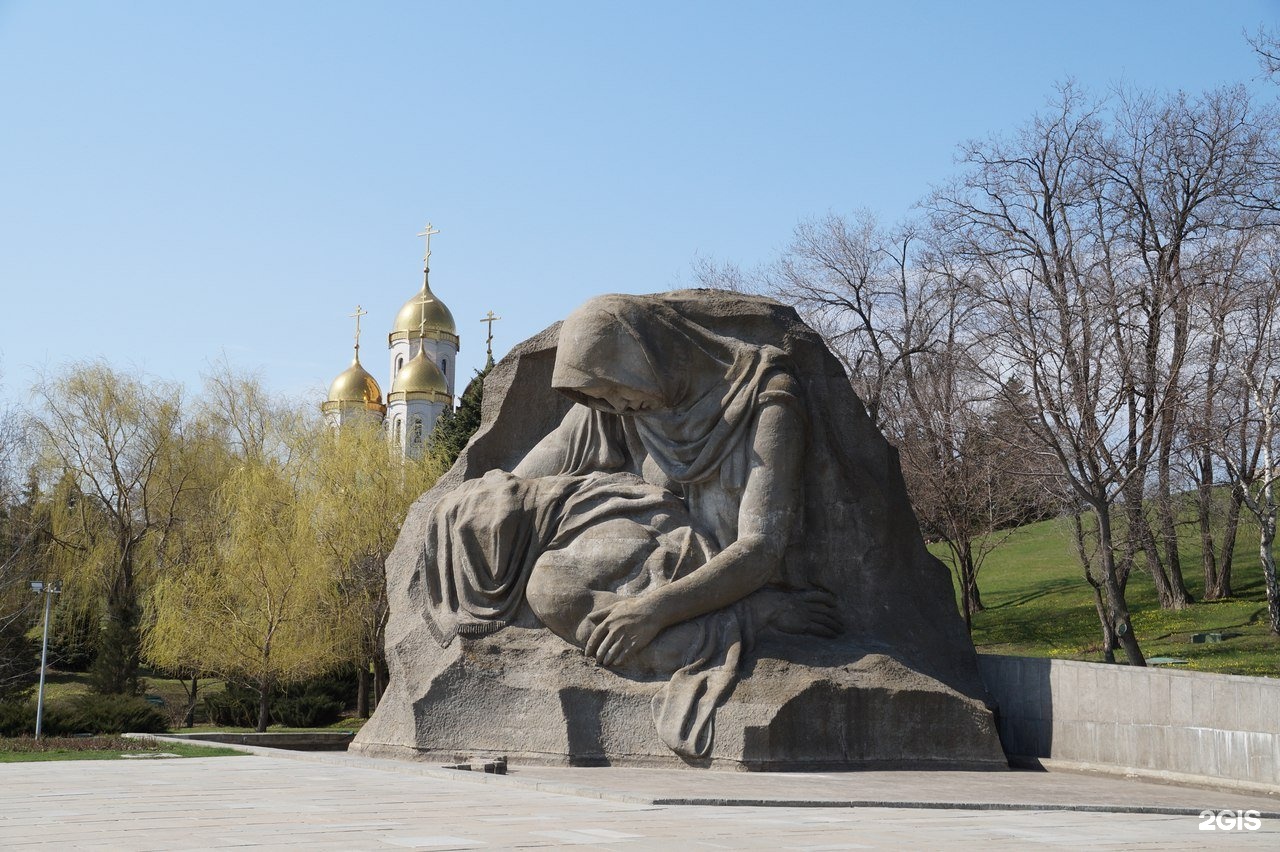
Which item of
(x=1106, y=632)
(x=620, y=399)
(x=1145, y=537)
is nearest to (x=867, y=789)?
(x=620, y=399)

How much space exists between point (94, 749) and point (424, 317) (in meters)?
47.0

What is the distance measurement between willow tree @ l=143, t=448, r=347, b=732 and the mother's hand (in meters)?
14.6

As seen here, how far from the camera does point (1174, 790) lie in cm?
873

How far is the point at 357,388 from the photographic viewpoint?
53125 mm

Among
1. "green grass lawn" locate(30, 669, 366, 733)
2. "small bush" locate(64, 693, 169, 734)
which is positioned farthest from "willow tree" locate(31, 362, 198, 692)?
"small bush" locate(64, 693, 169, 734)

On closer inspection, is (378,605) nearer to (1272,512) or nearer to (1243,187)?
(1272,512)

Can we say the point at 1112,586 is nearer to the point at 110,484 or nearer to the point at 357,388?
the point at 110,484

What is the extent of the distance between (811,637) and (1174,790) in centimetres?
283

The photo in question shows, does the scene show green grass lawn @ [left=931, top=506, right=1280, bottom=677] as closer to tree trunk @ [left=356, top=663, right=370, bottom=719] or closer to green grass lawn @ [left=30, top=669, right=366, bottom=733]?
tree trunk @ [left=356, top=663, right=370, bottom=719]

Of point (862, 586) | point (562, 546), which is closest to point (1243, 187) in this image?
point (862, 586)

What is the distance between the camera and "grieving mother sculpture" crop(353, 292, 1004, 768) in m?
9.55

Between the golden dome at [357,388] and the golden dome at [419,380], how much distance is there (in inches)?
44.3

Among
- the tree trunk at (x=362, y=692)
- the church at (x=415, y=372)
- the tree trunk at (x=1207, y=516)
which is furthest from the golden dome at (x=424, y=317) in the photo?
the tree trunk at (x=1207, y=516)

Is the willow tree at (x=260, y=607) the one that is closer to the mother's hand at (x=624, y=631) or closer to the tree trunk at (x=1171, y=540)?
the mother's hand at (x=624, y=631)
